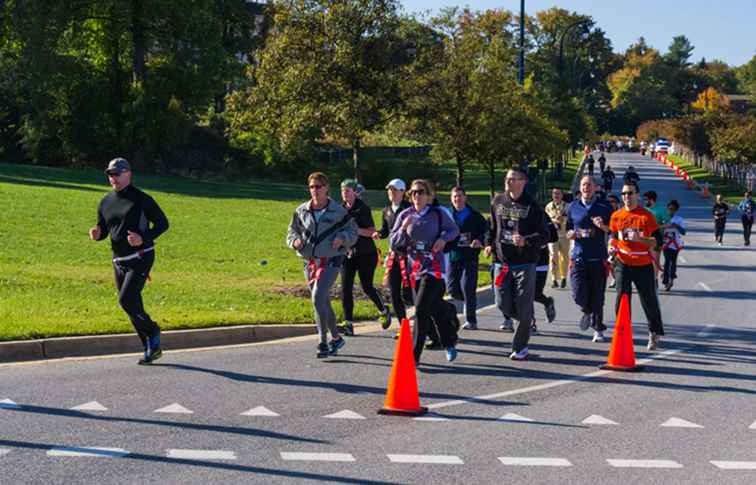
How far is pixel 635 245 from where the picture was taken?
12.6 m

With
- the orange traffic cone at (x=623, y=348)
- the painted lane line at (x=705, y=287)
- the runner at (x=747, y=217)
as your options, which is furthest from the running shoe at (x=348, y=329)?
the runner at (x=747, y=217)

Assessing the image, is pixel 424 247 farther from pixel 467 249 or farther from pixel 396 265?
pixel 467 249

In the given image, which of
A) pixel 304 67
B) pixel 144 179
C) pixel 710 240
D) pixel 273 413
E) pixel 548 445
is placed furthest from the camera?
pixel 144 179

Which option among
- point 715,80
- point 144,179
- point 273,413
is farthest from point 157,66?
point 715,80

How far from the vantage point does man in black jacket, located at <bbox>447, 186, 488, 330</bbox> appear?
14.0 meters

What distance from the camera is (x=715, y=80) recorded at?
185 metres

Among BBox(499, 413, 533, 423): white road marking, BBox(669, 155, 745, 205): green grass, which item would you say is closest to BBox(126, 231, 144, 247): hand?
BBox(499, 413, 533, 423): white road marking

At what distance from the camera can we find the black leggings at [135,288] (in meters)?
10.9

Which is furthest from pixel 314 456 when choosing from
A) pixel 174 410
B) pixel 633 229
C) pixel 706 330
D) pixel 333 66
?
pixel 333 66

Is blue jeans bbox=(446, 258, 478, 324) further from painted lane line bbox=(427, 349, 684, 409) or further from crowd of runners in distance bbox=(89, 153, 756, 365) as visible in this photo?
painted lane line bbox=(427, 349, 684, 409)

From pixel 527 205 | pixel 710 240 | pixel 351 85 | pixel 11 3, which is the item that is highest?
pixel 11 3

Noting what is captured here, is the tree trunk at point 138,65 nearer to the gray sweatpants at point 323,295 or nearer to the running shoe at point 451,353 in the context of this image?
the gray sweatpants at point 323,295

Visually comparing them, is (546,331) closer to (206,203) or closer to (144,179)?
(206,203)

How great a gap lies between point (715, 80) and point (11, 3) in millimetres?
148005
